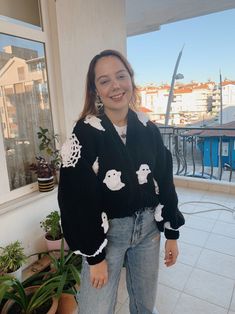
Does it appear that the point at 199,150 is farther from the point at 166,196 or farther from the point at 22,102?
the point at 166,196

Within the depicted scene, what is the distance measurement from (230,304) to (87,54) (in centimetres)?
219

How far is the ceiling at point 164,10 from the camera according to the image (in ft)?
10.4

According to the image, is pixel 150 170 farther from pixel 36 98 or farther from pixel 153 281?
pixel 36 98

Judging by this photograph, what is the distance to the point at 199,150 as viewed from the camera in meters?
4.32

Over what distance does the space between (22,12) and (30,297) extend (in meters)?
1.91

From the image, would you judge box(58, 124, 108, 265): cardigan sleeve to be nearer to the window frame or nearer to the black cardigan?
the black cardigan

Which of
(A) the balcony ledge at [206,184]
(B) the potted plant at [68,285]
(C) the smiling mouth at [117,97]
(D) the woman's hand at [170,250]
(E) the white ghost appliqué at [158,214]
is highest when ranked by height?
(C) the smiling mouth at [117,97]

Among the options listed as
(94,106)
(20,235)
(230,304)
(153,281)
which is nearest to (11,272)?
(20,235)

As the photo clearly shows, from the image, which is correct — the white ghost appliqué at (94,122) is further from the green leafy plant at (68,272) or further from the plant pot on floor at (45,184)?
the plant pot on floor at (45,184)

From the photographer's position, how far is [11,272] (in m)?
1.48

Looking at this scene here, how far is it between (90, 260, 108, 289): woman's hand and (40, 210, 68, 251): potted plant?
1.00 m

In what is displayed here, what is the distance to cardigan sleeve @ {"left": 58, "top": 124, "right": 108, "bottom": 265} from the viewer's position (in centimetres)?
87

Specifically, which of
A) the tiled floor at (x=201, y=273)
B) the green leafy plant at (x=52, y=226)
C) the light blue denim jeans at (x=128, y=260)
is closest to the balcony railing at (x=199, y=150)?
the tiled floor at (x=201, y=273)

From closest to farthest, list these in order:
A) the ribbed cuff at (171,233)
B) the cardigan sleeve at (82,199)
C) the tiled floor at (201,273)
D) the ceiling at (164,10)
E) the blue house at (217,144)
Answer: the cardigan sleeve at (82,199), the ribbed cuff at (171,233), the tiled floor at (201,273), the ceiling at (164,10), the blue house at (217,144)
